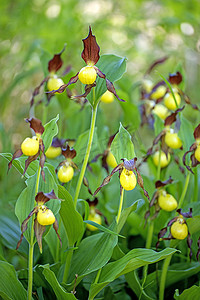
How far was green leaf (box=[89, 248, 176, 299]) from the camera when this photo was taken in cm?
79

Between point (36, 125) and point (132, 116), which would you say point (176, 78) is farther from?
point (36, 125)

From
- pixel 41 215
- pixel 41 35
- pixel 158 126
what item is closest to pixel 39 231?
pixel 41 215

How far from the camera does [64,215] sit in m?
0.90

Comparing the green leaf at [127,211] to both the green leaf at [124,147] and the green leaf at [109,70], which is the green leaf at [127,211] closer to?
the green leaf at [124,147]

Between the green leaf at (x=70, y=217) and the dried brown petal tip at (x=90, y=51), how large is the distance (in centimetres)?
35

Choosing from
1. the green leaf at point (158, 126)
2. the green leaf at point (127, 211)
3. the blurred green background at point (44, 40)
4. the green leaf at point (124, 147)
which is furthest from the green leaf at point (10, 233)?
the green leaf at point (158, 126)

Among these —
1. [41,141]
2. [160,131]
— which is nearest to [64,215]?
[41,141]

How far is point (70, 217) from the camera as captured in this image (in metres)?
0.90

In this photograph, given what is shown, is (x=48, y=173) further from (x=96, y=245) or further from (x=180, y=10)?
(x=180, y=10)

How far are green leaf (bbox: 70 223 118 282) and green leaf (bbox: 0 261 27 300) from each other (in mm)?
163

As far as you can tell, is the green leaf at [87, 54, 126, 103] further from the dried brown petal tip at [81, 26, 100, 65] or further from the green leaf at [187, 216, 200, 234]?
the green leaf at [187, 216, 200, 234]

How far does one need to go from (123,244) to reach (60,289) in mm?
400

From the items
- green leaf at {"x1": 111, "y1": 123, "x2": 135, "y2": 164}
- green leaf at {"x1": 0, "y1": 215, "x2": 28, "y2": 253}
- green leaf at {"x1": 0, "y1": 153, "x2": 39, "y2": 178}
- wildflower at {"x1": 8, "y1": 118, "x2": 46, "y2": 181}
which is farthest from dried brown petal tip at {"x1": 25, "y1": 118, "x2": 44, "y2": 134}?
green leaf at {"x1": 0, "y1": 215, "x2": 28, "y2": 253}

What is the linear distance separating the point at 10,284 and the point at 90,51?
69cm
